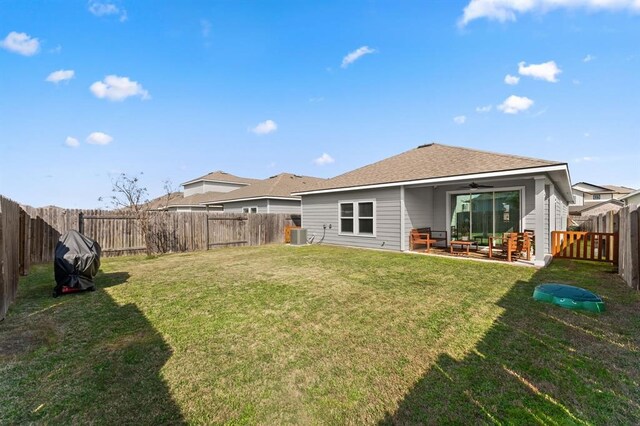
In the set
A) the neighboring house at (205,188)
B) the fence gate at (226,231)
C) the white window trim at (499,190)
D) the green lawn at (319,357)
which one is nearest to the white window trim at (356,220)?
the white window trim at (499,190)

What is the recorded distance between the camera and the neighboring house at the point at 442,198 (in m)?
8.87

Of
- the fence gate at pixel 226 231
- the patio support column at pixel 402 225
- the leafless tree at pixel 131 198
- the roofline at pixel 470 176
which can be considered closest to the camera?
the roofline at pixel 470 176

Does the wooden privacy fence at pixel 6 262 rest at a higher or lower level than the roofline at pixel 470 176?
lower

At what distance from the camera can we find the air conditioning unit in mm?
14505

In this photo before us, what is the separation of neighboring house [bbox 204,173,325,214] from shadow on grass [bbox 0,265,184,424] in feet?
43.2

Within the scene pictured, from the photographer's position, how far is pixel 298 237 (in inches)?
571

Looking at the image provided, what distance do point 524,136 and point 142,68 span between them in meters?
18.4

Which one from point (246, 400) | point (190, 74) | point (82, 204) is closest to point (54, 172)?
point (82, 204)

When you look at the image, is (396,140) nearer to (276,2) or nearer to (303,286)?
(276,2)

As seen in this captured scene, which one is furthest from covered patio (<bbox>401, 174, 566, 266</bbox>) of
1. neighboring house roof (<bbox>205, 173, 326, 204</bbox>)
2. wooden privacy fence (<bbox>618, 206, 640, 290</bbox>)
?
neighboring house roof (<bbox>205, 173, 326, 204</bbox>)

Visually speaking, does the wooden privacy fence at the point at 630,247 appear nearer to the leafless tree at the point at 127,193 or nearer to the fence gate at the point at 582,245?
the fence gate at the point at 582,245

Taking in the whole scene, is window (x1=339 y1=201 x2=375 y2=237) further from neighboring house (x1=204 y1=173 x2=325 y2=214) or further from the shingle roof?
neighboring house (x1=204 y1=173 x2=325 y2=214)

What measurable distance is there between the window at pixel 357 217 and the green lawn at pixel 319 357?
6.73 m

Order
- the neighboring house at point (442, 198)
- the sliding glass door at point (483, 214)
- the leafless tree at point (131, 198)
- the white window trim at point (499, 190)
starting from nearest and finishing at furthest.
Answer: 1. the neighboring house at point (442, 198)
2. the white window trim at point (499, 190)
3. the sliding glass door at point (483, 214)
4. the leafless tree at point (131, 198)
